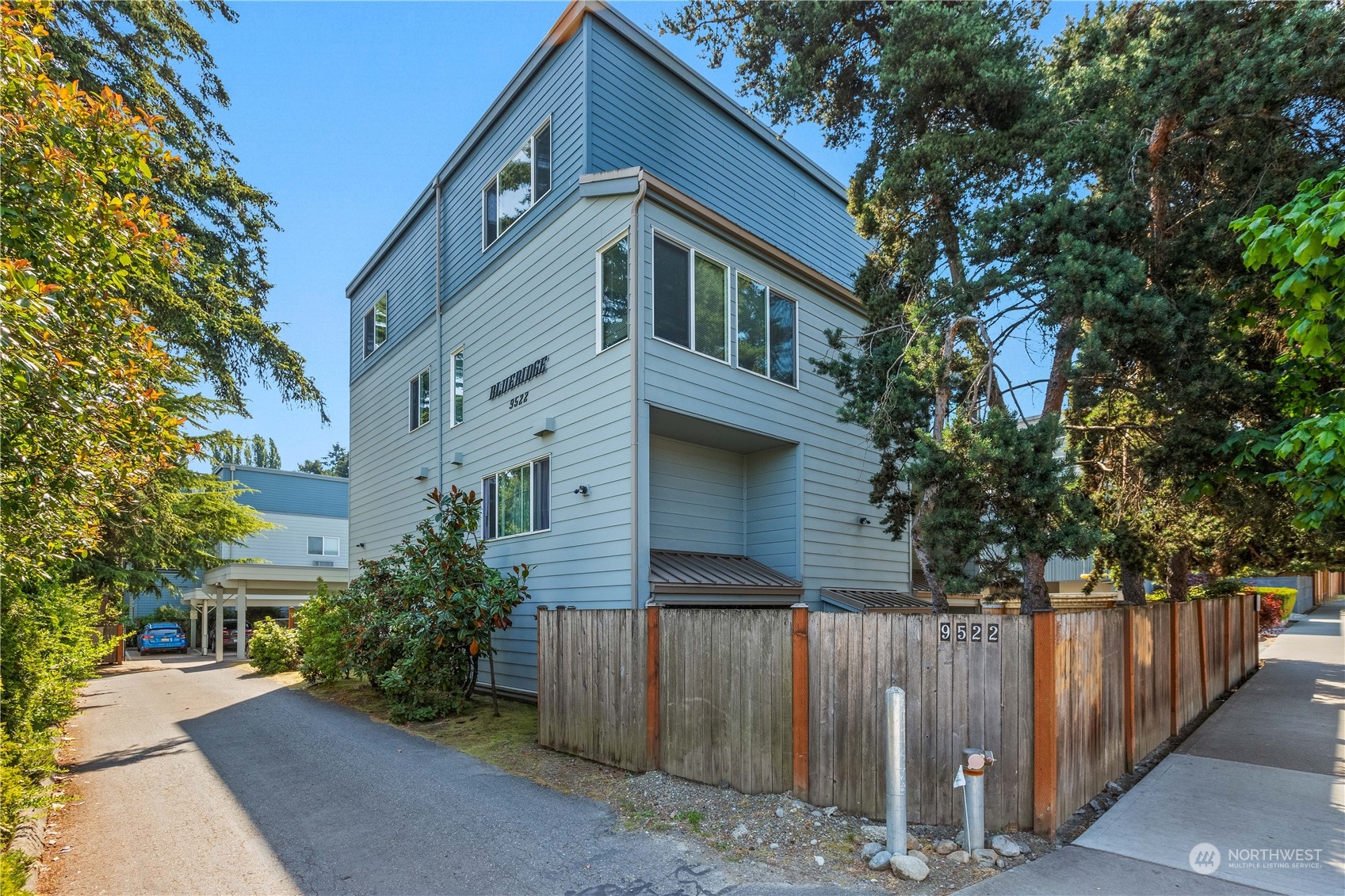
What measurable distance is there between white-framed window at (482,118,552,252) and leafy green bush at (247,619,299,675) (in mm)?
10821

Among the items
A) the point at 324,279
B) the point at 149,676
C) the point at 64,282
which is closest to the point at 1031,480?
the point at 64,282

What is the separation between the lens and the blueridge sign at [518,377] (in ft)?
36.1

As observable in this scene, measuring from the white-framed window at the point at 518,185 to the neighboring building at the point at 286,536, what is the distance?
1490 centimetres

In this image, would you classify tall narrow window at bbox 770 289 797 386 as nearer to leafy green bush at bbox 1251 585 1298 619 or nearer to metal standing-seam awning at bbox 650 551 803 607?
metal standing-seam awning at bbox 650 551 803 607

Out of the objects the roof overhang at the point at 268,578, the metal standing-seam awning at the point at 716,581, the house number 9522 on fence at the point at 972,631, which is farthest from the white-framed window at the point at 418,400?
the house number 9522 on fence at the point at 972,631

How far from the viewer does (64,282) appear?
475cm

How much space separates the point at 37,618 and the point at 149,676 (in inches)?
491

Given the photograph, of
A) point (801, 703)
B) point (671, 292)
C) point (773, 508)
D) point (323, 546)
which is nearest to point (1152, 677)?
point (801, 703)

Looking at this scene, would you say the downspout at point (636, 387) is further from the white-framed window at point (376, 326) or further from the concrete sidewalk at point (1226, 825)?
the white-framed window at point (376, 326)

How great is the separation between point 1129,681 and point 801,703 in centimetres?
341

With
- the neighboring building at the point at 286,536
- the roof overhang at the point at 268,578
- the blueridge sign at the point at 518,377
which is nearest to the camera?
the blueridge sign at the point at 518,377

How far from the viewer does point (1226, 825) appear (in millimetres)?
5148

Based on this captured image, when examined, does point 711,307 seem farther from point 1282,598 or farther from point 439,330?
point 1282,598

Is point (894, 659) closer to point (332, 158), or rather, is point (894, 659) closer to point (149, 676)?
point (332, 158)
